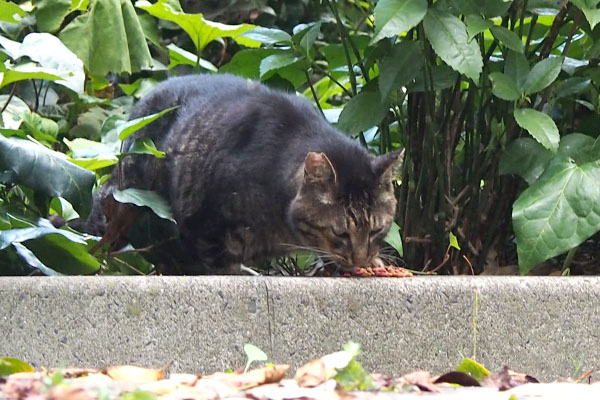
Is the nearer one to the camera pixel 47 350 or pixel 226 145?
pixel 47 350

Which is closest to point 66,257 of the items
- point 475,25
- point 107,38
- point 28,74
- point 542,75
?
point 28,74

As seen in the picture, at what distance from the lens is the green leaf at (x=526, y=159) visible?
282cm

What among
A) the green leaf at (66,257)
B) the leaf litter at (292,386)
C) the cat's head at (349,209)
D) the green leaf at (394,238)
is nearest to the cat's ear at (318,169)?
the cat's head at (349,209)

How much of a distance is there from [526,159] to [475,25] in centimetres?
47

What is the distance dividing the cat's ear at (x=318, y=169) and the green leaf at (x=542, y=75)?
634mm

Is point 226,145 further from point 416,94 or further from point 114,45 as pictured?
point 114,45

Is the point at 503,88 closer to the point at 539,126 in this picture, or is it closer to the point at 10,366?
the point at 539,126

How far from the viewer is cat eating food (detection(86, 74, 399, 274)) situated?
9.78 ft

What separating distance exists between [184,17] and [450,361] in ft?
7.48

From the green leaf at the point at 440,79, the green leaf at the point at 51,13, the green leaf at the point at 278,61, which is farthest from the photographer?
the green leaf at the point at 51,13

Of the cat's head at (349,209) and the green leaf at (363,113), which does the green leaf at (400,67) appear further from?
the cat's head at (349,209)

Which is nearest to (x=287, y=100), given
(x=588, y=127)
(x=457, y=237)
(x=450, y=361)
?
(x=457, y=237)

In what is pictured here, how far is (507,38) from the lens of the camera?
2.71m

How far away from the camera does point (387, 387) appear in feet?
5.73
